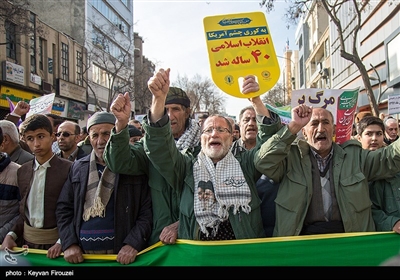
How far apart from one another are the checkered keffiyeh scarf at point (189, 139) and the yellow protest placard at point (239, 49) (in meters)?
0.64

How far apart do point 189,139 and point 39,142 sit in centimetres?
134

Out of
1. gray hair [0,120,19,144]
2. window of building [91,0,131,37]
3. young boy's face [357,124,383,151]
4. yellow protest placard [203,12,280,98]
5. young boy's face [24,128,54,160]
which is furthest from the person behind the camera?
window of building [91,0,131,37]

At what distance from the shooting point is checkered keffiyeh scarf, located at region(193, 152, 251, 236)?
2.54 metres

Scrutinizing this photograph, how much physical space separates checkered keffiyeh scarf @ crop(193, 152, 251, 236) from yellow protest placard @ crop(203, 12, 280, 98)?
64 cm

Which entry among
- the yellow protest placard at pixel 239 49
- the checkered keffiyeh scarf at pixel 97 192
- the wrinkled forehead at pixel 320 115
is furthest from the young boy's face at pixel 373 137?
the checkered keffiyeh scarf at pixel 97 192

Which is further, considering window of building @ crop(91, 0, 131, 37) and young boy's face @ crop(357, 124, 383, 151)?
window of building @ crop(91, 0, 131, 37)

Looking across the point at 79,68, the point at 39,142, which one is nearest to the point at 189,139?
the point at 39,142

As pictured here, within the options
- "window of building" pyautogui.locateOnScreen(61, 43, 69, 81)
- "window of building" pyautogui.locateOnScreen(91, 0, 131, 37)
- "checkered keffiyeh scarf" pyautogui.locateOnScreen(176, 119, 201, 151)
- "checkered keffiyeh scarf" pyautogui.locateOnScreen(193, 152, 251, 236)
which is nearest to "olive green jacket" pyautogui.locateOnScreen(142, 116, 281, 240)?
"checkered keffiyeh scarf" pyautogui.locateOnScreen(193, 152, 251, 236)

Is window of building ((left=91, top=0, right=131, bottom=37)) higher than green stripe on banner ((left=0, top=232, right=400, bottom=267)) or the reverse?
higher

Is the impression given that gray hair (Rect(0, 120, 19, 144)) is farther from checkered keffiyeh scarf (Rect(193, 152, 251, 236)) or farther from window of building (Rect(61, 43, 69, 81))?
window of building (Rect(61, 43, 69, 81))

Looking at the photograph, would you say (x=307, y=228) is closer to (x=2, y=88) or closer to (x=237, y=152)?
(x=237, y=152)

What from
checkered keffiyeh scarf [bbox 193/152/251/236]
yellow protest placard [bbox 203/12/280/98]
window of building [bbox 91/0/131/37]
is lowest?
checkered keffiyeh scarf [bbox 193/152/251/236]

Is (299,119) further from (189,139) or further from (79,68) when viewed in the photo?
(79,68)

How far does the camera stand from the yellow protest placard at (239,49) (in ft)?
9.07
